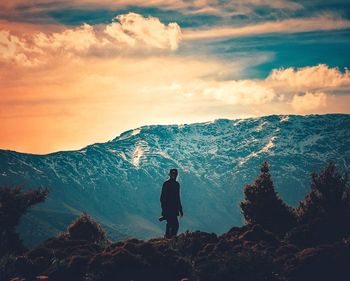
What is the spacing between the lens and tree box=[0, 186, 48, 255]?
3884cm

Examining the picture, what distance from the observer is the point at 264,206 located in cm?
4941

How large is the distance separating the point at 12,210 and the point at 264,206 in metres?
21.7

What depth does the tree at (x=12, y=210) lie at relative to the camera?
127 feet

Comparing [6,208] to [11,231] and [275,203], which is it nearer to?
[11,231]

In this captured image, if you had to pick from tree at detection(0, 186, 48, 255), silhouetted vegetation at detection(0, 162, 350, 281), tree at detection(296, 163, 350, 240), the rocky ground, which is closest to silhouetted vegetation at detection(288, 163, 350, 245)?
tree at detection(296, 163, 350, 240)

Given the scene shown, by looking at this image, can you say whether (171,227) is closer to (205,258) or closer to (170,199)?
(170,199)

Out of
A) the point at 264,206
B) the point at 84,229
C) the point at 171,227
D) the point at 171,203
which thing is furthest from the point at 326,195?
the point at 171,227

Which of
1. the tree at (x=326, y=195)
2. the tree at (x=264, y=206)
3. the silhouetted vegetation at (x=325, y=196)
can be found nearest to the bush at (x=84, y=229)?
the tree at (x=264, y=206)

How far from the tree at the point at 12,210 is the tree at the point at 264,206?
19.0m

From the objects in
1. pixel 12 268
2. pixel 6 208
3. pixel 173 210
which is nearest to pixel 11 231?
pixel 6 208

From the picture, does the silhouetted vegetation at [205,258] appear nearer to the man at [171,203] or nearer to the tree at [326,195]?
the man at [171,203]

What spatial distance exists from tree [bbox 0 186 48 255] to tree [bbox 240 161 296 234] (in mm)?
18956

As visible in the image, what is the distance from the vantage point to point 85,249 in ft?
79.3

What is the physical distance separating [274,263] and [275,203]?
2826cm
